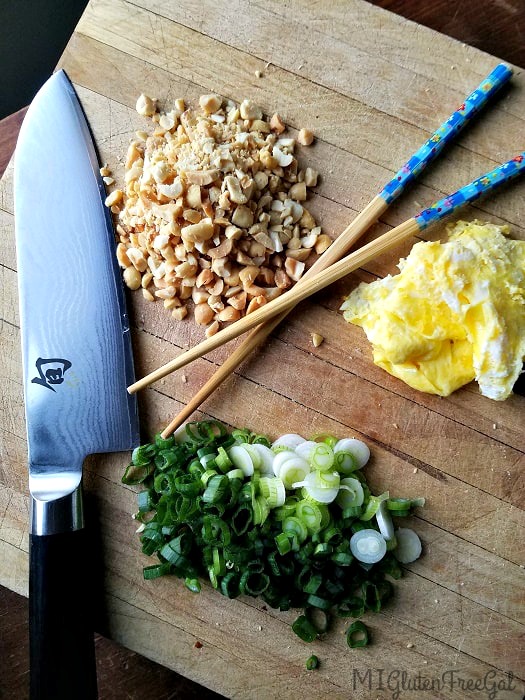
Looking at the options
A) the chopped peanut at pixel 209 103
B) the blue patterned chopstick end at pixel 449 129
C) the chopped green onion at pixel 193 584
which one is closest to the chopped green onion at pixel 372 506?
the chopped green onion at pixel 193 584

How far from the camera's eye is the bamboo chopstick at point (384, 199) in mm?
1797

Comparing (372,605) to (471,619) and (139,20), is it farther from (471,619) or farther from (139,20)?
(139,20)

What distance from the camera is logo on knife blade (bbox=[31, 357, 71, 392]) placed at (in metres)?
1.81

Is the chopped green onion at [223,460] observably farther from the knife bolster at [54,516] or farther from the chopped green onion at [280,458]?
the knife bolster at [54,516]

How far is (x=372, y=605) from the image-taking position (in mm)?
1785

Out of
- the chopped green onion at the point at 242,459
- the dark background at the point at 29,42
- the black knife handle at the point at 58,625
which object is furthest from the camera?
the dark background at the point at 29,42

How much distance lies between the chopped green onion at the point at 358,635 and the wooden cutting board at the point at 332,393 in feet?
0.10

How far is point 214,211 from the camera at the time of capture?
1761mm

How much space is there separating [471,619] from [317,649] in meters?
0.44

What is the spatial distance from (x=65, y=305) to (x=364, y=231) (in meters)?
0.87

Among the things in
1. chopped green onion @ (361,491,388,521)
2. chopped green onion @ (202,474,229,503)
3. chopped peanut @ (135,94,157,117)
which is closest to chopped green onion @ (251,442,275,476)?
chopped green onion @ (202,474,229,503)

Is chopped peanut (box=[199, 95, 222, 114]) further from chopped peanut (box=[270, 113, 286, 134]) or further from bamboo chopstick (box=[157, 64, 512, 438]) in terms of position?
bamboo chopstick (box=[157, 64, 512, 438])

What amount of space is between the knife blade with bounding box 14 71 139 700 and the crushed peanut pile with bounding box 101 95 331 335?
0.29 feet

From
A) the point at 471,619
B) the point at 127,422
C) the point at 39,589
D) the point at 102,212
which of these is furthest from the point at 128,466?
the point at 471,619
